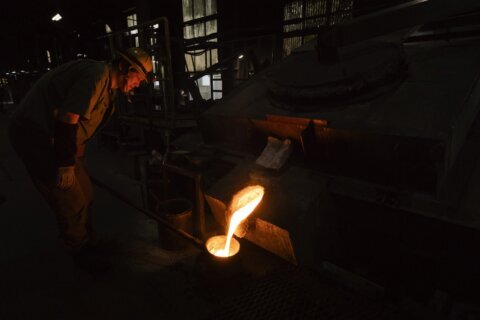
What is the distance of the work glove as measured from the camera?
8.74 ft

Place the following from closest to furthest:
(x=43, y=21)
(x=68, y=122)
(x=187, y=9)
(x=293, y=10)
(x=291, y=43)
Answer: (x=68, y=122) < (x=293, y=10) < (x=291, y=43) < (x=187, y=9) < (x=43, y=21)

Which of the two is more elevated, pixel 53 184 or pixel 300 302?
pixel 53 184

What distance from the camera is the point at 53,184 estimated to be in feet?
9.60

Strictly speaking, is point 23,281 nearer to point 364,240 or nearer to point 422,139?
point 364,240

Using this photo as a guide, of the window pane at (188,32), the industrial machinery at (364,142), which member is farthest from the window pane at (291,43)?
the window pane at (188,32)

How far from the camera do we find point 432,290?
8.21 feet

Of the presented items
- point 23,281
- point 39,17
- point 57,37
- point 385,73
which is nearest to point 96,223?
point 23,281

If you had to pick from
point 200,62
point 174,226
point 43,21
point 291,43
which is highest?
point 43,21

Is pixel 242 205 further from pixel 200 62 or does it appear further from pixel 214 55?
pixel 200 62

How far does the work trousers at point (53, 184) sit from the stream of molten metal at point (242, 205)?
59.4 inches

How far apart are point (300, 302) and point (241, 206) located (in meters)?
0.93

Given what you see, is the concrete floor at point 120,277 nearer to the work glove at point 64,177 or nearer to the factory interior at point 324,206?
the factory interior at point 324,206

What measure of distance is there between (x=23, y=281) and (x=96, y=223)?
1204 mm

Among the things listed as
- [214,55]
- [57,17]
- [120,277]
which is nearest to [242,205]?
[120,277]
